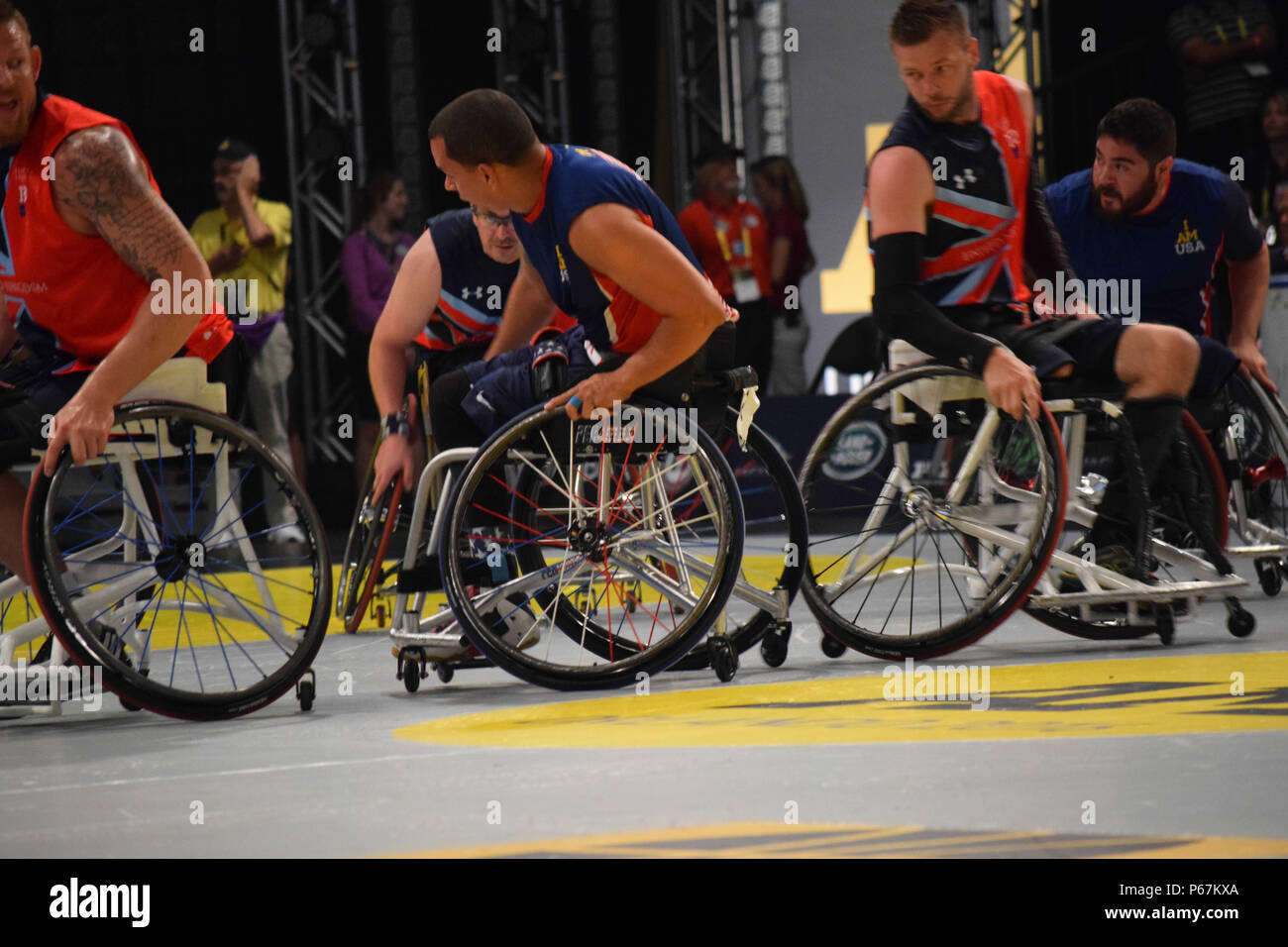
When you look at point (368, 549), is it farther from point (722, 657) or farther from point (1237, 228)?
point (1237, 228)

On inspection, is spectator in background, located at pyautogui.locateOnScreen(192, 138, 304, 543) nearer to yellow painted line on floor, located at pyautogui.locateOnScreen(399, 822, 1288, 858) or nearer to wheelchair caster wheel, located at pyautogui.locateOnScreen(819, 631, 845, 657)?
wheelchair caster wheel, located at pyautogui.locateOnScreen(819, 631, 845, 657)

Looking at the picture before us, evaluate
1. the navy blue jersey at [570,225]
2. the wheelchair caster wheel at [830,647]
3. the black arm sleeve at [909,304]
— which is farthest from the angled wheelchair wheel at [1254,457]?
the navy blue jersey at [570,225]

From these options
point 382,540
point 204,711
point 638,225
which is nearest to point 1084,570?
point 638,225

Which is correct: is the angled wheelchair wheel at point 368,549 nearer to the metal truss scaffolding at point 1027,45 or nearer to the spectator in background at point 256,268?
the spectator in background at point 256,268

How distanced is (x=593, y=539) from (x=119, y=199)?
3.57 feet

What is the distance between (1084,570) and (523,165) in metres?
1.48

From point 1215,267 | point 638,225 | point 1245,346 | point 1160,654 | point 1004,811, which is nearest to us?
point 1004,811

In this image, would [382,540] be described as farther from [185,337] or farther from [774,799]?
[774,799]

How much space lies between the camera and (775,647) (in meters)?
3.50

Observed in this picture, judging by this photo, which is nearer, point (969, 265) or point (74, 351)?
point (74, 351)

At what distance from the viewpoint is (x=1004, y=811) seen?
7.09ft

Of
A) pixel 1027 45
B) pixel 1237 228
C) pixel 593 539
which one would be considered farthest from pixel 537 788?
pixel 1027 45

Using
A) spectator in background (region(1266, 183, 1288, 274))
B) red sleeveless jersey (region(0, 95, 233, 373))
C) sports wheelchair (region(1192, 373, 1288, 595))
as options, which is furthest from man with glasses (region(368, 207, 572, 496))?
spectator in background (region(1266, 183, 1288, 274))

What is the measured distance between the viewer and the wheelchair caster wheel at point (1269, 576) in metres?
4.42
